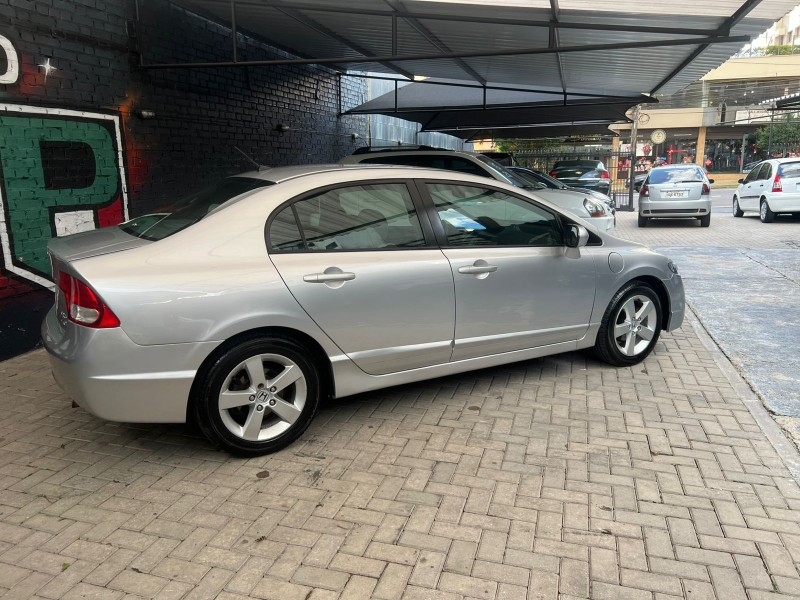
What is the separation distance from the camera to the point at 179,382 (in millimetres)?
3217

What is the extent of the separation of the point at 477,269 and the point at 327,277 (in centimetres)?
107

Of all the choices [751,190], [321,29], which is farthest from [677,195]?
[321,29]

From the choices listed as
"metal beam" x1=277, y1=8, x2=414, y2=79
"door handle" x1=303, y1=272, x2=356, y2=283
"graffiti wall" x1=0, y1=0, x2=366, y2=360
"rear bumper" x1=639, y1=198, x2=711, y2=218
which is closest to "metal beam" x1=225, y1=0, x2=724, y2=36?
"metal beam" x1=277, y1=8, x2=414, y2=79

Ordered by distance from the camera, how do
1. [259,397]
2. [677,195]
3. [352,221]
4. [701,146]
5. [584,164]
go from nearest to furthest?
[259,397] → [352,221] → [677,195] → [584,164] → [701,146]

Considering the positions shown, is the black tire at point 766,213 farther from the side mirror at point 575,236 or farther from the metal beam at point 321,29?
the side mirror at point 575,236

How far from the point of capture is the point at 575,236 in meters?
4.45

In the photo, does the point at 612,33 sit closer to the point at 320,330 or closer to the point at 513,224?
the point at 513,224

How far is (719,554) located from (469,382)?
2.23 meters

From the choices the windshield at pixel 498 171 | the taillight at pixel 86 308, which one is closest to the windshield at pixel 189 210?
the taillight at pixel 86 308

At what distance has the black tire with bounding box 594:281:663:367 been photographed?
481 cm

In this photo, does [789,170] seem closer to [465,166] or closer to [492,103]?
[492,103]

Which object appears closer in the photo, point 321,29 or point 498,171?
point 321,29

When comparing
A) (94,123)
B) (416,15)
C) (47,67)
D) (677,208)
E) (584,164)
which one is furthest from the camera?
(584,164)

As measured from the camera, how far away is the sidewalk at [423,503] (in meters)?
2.56
